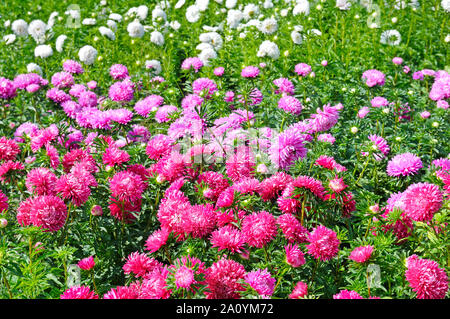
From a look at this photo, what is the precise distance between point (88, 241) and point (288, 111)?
1388 mm

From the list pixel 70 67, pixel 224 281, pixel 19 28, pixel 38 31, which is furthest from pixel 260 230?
pixel 19 28

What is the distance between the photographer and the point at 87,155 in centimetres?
A: 241

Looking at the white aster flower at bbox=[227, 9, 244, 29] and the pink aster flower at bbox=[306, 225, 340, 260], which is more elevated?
the pink aster flower at bbox=[306, 225, 340, 260]

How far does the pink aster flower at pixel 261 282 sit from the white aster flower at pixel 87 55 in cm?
343

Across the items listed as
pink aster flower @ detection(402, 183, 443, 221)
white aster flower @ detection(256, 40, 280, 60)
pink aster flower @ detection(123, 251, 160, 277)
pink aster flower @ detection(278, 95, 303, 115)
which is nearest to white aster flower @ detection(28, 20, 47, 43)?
white aster flower @ detection(256, 40, 280, 60)

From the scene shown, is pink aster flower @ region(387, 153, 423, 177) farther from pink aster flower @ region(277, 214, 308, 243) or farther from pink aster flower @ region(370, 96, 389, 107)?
pink aster flower @ region(277, 214, 308, 243)

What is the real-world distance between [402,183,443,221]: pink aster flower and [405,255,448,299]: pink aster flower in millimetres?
209

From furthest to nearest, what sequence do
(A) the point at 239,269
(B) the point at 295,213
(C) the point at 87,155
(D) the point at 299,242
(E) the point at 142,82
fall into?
(E) the point at 142,82
(C) the point at 87,155
(B) the point at 295,213
(D) the point at 299,242
(A) the point at 239,269

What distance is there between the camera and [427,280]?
1.58 metres

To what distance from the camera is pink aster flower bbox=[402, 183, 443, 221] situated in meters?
1.75

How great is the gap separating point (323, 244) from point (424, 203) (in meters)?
0.41

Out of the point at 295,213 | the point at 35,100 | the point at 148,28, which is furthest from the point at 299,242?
the point at 148,28

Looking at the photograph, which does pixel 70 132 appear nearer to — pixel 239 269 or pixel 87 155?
pixel 87 155

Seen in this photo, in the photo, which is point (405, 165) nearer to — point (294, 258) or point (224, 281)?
point (294, 258)
